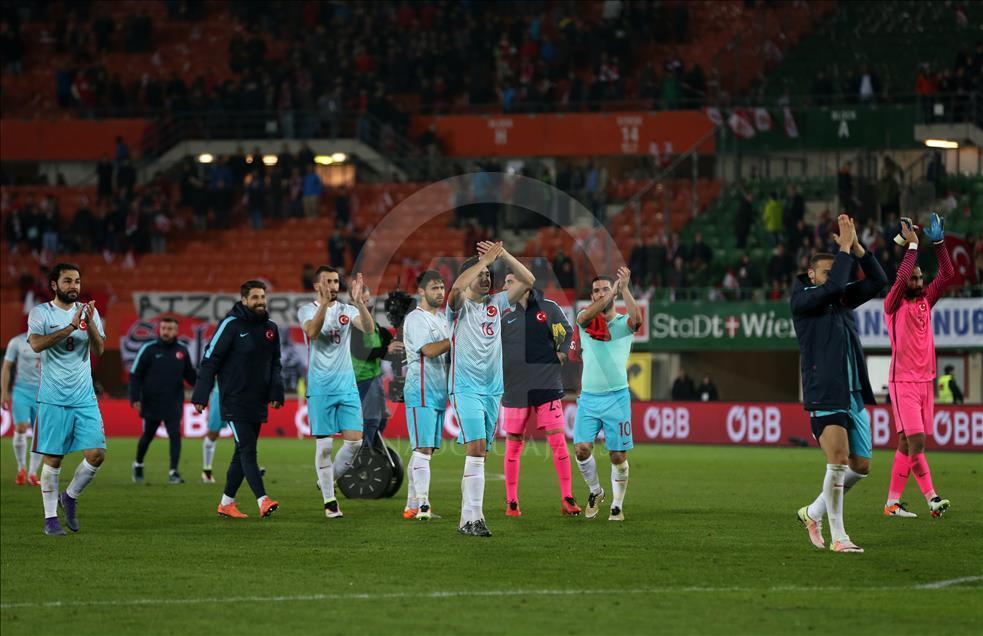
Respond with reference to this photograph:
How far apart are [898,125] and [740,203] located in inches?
206

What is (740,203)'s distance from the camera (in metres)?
38.3

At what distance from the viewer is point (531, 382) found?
15672 mm

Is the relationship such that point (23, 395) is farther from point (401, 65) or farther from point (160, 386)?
point (401, 65)

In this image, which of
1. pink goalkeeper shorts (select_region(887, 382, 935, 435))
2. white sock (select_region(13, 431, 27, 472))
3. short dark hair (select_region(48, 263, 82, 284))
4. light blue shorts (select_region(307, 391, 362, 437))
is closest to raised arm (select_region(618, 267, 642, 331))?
pink goalkeeper shorts (select_region(887, 382, 935, 435))

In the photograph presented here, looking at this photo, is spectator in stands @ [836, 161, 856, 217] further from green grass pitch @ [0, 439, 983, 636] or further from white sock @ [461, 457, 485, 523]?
white sock @ [461, 457, 485, 523]

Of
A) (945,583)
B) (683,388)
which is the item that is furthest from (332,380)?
(683,388)

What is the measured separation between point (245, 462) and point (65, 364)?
2341 mm

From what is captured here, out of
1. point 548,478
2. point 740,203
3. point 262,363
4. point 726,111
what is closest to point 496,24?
point 726,111

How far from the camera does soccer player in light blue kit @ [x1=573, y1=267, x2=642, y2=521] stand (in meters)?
15.1

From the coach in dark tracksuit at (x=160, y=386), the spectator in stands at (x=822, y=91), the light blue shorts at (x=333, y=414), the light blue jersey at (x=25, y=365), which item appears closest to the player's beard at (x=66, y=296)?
the light blue shorts at (x=333, y=414)

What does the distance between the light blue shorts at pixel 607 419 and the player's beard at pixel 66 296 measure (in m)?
5.11

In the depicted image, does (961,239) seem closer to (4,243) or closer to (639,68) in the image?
(639,68)

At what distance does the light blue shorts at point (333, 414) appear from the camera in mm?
15906

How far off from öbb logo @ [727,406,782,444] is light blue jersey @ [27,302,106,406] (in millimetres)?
19644
